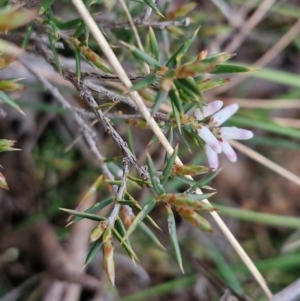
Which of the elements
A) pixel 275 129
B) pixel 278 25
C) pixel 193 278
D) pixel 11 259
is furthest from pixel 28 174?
pixel 278 25

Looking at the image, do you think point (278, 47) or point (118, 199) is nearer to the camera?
point (118, 199)

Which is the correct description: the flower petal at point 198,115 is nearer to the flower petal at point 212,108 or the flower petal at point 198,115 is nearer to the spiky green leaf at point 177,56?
the flower petal at point 212,108

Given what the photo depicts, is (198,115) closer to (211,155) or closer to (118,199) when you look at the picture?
(211,155)

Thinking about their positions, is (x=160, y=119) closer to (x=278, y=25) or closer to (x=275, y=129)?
(x=275, y=129)

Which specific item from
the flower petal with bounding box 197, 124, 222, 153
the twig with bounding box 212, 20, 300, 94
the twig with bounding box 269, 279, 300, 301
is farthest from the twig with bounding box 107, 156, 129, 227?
the twig with bounding box 212, 20, 300, 94

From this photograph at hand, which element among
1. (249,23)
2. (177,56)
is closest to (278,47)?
(249,23)

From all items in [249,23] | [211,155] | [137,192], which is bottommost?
[137,192]
